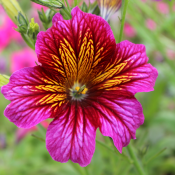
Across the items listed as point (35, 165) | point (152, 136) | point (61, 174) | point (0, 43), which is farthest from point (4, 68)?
point (152, 136)

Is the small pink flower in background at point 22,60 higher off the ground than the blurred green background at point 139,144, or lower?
higher

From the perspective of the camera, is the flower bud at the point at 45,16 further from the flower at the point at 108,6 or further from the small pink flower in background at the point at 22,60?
the small pink flower in background at the point at 22,60

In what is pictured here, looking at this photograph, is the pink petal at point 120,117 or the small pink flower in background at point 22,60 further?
the small pink flower in background at point 22,60

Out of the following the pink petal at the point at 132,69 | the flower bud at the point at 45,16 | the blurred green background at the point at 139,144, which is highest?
the flower bud at the point at 45,16

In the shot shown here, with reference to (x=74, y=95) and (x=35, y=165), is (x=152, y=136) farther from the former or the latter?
(x=74, y=95)

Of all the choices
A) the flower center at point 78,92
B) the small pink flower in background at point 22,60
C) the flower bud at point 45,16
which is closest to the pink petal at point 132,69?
the flower center at point 78,92

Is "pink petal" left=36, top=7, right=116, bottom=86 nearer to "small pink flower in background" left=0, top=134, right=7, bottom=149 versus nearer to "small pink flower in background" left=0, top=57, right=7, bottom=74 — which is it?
"small pink flower in background" left=0, top=134, right=7, bottom=149

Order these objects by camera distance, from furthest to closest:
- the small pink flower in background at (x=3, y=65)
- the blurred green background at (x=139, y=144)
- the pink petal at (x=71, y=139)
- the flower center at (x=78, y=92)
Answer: the small pink flower in background at (x=3, y=65), the blurred green background at (x=139, y=144), the flower center at (x=78, y=92), the pink petal at (x=71, y=139)
